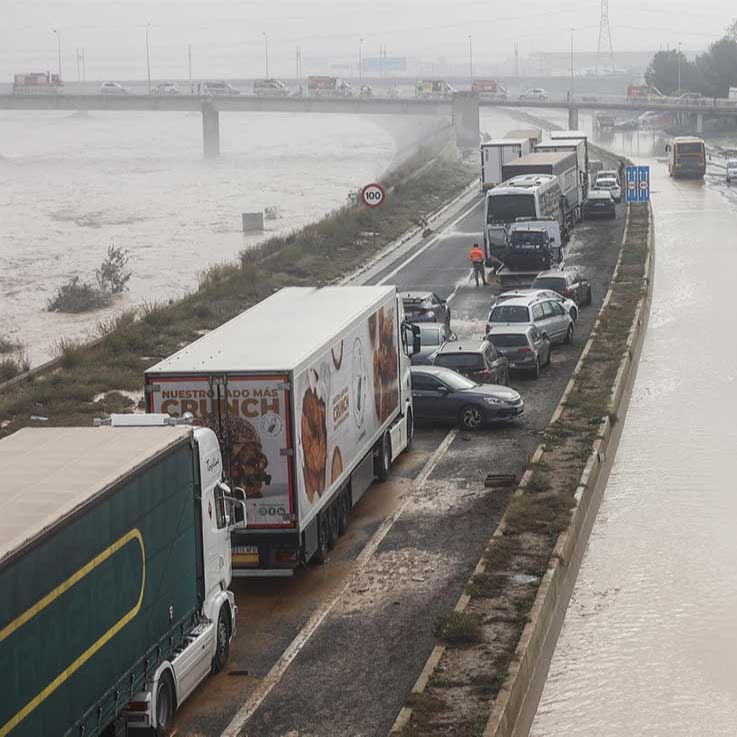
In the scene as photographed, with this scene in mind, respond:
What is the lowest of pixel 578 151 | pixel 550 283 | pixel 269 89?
pixel 550 283

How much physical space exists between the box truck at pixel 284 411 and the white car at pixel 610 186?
5544 cm

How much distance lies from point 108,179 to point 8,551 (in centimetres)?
12964

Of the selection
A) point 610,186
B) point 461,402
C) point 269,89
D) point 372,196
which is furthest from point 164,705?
point 269,89

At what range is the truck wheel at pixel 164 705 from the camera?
1384 cm

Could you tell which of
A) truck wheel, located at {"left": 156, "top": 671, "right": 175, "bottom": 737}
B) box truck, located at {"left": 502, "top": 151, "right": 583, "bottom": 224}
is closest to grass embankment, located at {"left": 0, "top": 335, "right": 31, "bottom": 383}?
truck wheel, located at {"left": 156, "top": 671, "right": 175, "bottom": 737}

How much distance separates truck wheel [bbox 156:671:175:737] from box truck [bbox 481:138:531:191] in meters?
56.1

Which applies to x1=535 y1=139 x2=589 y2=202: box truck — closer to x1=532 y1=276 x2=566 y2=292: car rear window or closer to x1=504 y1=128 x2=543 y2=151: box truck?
x1=504 y1=128 x2=543 y2=151: box truck

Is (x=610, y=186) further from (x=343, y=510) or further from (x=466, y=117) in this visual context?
(x=466, y=117)

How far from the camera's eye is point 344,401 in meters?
20.5

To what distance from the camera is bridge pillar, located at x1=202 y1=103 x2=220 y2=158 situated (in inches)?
6537

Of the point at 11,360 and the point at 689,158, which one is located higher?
the point at 689,158

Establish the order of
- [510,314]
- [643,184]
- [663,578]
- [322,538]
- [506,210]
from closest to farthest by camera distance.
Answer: [322,538]
[663,578]
[510,314]
[506,210]
[643,184]

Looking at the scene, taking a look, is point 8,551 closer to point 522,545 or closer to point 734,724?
point 734,724

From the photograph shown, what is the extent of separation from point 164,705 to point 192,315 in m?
29.5
